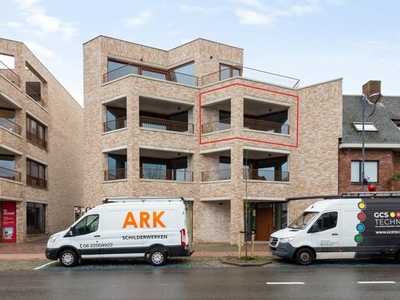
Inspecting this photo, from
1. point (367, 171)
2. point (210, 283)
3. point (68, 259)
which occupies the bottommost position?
point (68, 259)

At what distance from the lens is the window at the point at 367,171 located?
920 inches

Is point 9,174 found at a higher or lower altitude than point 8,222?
higher

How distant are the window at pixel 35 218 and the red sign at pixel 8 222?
141 cm

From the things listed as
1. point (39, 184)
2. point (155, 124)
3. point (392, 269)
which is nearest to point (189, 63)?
point (155, 124)

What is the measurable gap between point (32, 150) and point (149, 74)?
961 cm

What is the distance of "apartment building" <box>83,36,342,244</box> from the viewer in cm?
2222

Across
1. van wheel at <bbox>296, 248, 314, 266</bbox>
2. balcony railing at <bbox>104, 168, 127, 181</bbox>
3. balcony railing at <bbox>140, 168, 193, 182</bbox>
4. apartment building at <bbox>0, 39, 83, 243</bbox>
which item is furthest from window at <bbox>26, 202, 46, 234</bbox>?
van wheel at <bbox>296, 248, 314, 266</bbox>

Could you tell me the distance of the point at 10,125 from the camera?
24578mm

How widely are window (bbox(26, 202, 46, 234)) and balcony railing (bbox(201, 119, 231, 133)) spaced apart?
41.8ft

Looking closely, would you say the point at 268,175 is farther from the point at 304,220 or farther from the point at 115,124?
the point at 115,124

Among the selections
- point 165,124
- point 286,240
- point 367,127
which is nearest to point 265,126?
point 367,127

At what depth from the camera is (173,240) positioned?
14.1 meters

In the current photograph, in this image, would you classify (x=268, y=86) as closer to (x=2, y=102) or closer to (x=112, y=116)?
(x=112, y=116)

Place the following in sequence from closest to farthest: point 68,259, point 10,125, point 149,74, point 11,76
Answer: point 68,259 → point 10,125 → point 11,76 → point 149,74
